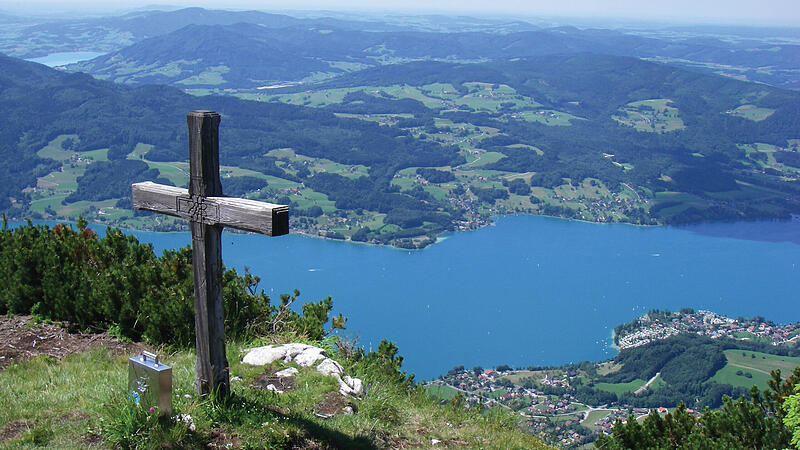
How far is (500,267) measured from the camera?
54375mm

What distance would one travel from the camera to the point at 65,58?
564 ft

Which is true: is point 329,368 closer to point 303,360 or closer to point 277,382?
point 303,360

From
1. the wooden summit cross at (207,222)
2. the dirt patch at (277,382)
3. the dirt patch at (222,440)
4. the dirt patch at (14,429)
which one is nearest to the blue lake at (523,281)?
the dirt patch at (277,382)

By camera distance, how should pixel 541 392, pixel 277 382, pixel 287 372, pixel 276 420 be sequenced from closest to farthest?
pixel 276 420, pixel 277 382, pixel 287 372, pixel 541 392

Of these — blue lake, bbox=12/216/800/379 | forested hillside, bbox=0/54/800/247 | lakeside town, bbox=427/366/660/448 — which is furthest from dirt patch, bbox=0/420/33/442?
forested hillside, bbox=0/54/800/247

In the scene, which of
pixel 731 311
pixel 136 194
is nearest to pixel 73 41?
pixel 731 311

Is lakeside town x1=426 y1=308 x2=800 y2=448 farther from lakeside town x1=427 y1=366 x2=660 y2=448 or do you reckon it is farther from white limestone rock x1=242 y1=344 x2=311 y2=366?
white limestone rock x1=242 y1=344 x2=311 y2=366

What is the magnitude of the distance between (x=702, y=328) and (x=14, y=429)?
44.2 meters

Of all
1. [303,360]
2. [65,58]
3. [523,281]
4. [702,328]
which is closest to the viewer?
[303,360]

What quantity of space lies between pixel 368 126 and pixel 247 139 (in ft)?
64.7

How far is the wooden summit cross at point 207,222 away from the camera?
383 cm

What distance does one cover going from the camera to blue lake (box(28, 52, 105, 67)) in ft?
516

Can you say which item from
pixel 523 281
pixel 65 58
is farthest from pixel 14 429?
pixel 65 58

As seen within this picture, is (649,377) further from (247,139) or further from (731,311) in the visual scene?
(247,139)
